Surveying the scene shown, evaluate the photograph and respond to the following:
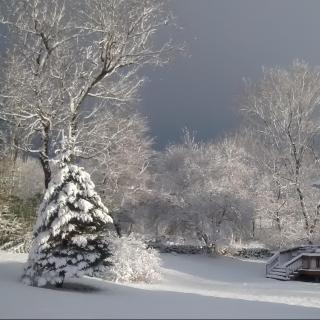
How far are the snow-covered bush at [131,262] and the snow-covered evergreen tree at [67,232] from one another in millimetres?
3566

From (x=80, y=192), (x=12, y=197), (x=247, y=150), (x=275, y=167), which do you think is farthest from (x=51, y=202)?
(x=247, y=150)

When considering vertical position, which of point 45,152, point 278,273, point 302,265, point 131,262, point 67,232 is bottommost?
point 278,273

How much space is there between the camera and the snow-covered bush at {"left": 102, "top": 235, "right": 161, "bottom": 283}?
1870 centimetres

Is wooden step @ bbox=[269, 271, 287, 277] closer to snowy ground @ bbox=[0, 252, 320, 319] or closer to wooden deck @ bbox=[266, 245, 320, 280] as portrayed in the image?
wooden deck @ bbox=[266, 245, 320, 280]

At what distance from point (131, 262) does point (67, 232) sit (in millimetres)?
5681

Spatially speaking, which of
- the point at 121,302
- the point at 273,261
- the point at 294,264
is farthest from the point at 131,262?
the point at 273,261

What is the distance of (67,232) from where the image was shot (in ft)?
47.0

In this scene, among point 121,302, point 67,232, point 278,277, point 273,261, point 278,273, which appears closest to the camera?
point 121,302

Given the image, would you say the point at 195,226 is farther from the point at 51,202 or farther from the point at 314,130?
the point at 51,202

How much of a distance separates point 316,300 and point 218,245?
60.9 feet

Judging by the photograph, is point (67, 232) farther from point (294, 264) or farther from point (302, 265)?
point (302, 265)

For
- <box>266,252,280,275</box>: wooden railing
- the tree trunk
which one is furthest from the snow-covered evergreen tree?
<box>266,252,280,275</box>: wooden railing

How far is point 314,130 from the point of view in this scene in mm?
32406

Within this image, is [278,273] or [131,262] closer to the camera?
[131,262]
